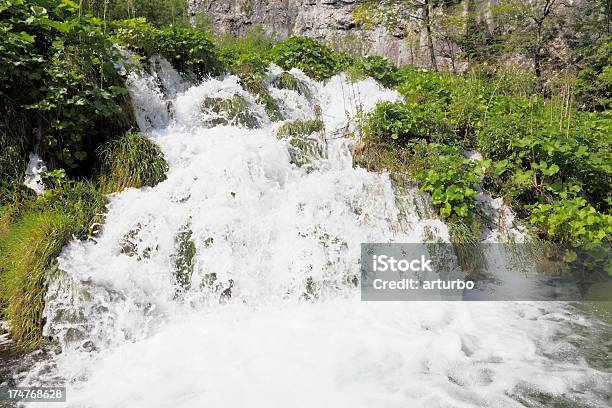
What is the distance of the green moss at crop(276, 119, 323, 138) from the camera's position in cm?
672

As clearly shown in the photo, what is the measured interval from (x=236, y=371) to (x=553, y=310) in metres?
3.52

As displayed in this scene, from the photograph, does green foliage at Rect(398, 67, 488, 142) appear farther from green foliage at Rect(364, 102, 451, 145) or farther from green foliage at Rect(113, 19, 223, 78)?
green foliage at Rect(113, 19, 223, 78)

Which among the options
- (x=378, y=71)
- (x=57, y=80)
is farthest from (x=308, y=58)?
(x=57, y=80)

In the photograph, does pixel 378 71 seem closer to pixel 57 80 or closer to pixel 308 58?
pixel 308 58

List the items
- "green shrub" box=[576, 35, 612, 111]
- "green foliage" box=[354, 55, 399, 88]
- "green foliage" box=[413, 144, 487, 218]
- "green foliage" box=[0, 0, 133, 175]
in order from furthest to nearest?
"green shrub" box=[576, 35, 612, 111] < "green foliage" box=[354, 55, 399, 88] < "green foliage" box=[413, 144, 487, 218] < "green foliage" box=[0, 0, 133, 175]

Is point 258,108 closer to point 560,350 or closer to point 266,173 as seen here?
point 266,173

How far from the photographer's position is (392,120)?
6473mm

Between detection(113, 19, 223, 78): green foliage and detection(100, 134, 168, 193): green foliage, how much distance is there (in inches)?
95.3

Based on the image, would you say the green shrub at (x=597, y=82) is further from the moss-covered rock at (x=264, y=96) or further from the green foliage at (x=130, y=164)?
the green foliage at (x=130, y=164)

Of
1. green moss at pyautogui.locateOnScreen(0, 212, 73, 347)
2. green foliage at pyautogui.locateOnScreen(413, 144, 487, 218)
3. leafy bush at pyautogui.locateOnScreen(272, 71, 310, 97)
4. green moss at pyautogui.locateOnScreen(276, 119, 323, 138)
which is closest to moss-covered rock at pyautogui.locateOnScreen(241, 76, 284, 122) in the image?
leafy bush at pyautogui.locateOnScreen(272, 71, 310, 97)

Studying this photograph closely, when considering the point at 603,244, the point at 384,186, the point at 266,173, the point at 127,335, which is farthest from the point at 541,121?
the point at 127,335

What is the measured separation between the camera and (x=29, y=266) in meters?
3.82

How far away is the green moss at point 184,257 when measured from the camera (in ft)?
14.0

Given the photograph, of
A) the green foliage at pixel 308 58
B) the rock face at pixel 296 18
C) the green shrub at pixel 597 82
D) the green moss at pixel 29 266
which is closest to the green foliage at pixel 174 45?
the green foliage at pixel 308 58
